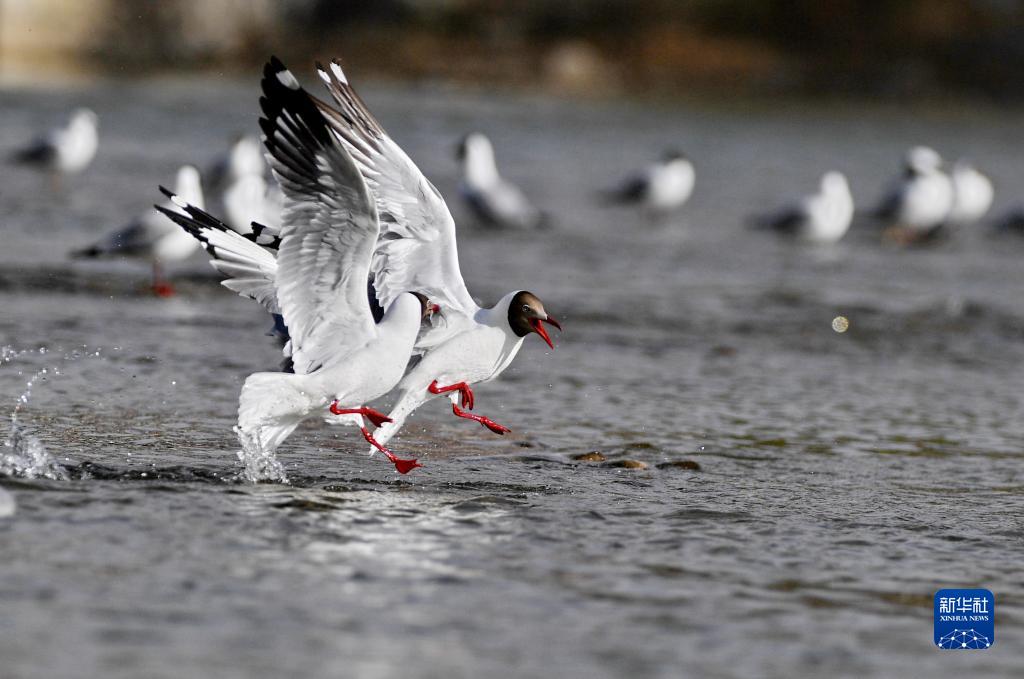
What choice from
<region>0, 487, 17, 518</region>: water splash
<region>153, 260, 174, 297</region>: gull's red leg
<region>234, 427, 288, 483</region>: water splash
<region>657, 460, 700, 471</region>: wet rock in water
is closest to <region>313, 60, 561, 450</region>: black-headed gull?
<region>657, 460, 700, 471</region>: wet rock in water

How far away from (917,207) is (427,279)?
43.6 ft

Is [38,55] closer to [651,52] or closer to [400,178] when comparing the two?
[651,52]

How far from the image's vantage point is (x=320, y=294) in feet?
23.0

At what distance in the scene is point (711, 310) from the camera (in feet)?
42.8

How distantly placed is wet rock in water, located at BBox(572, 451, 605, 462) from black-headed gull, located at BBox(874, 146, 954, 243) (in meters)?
13.0

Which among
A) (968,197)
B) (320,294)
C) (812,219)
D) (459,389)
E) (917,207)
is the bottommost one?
(459,389)

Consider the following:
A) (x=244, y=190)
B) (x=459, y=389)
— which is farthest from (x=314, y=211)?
(x=244, y=190)

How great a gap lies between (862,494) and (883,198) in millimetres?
14144

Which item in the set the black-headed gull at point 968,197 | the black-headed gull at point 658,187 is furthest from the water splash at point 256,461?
the black-headed gull at point 968,197

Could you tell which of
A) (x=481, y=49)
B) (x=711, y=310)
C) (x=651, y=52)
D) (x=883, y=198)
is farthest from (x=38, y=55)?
(x=711, y=310)

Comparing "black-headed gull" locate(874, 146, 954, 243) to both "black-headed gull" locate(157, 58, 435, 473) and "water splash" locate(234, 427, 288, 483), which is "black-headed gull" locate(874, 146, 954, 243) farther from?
"water splash" locate(234, 427, 288, 483)

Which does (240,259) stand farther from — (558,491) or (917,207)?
(917,207)

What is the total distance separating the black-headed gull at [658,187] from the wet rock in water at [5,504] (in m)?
14.6

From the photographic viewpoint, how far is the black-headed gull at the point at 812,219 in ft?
58.5
